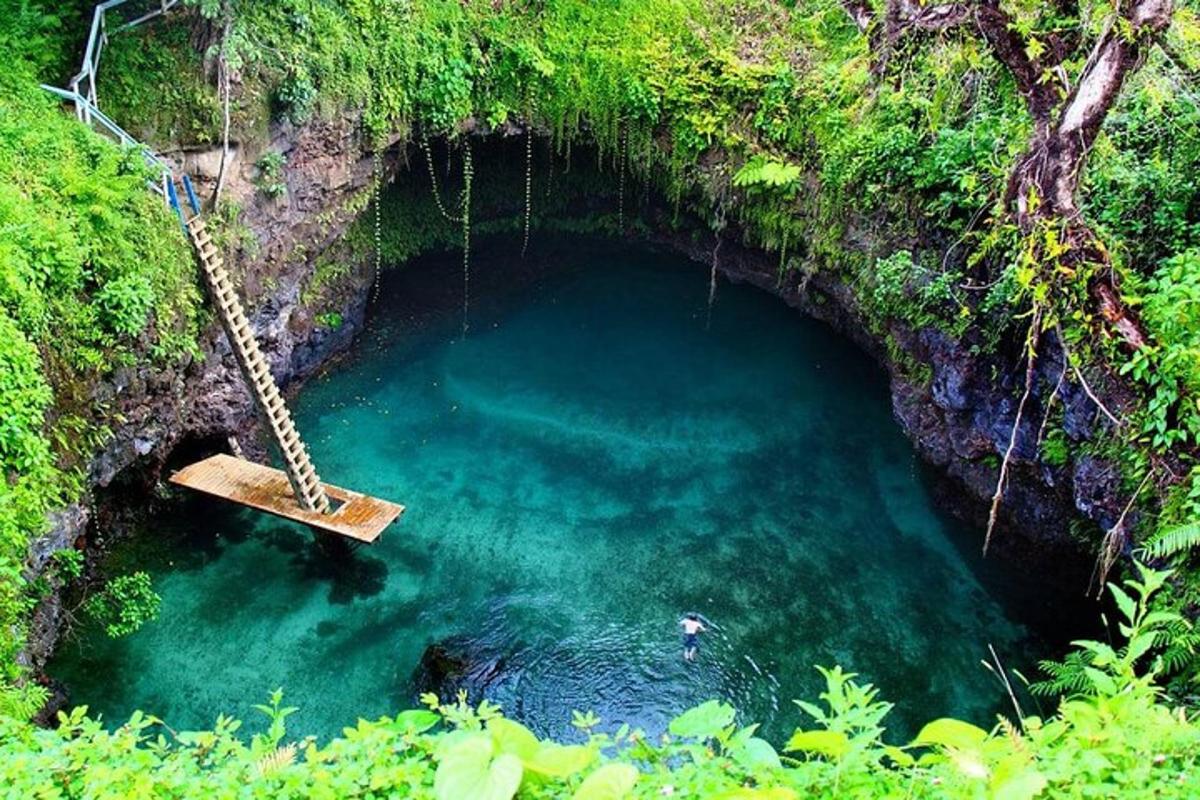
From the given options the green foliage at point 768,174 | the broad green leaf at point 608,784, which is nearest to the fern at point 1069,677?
the broad green leaf at point 608,784

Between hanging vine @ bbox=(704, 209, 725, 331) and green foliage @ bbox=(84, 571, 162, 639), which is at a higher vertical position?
hanging vine @ bbox=(704, 209, 725, 331)

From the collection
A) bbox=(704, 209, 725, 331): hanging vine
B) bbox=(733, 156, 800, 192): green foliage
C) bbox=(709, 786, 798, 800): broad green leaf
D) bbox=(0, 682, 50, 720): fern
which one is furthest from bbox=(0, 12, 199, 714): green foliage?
bbox=(704, 209, 725, 331): hanging vine

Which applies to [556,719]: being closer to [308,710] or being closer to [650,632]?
[650,632]

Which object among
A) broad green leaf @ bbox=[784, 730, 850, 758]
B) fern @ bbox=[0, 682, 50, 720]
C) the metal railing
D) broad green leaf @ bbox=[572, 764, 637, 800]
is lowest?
fern @ bbox=[0, 682, 50, 720]

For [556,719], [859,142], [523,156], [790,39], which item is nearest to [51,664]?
[556,719]

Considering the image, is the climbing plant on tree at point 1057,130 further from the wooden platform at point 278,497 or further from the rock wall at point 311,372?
the wooden platform at point 278,497

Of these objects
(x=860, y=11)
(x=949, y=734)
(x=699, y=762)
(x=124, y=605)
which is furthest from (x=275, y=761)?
(x=860, y=11)

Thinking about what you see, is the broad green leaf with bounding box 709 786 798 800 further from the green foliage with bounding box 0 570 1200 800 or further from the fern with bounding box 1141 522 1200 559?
the fern with bounding box 1141 522 1200 559
